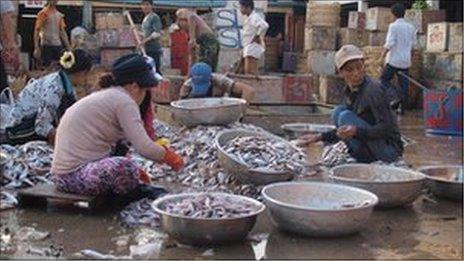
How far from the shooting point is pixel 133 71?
17.4 ft

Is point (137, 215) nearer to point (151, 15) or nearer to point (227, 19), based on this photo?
point (151, 15)

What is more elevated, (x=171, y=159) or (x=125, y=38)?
(x=125, y=38)

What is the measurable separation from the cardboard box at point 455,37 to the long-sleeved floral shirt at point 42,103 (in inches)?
370

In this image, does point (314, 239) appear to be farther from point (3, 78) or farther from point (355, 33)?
point (355, 33)

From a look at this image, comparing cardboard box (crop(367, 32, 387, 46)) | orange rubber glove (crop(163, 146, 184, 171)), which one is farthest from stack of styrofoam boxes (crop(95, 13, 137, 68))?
orange rubber glove (crop(163, 146, 184, 171))

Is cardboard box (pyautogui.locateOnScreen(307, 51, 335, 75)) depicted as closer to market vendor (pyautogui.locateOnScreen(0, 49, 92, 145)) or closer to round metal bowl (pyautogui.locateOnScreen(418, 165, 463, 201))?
market vendor (pyautogui.locateOnScreen(0, 49, 92, 145))

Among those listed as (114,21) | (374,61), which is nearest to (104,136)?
(374,61)

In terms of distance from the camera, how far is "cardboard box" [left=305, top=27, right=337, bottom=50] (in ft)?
59.9

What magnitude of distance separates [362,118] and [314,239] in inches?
77.9

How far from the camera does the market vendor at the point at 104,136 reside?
524cm

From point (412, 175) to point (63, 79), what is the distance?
360 centimetres

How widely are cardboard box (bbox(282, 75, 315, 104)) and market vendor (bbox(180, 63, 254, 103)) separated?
372cm

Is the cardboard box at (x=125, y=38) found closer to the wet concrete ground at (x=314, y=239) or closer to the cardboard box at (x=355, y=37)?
the cardboard box at (x=355, y=37)

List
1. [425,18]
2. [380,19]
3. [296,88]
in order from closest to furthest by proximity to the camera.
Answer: [296,88], [425,18], [380,19]
